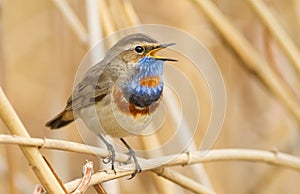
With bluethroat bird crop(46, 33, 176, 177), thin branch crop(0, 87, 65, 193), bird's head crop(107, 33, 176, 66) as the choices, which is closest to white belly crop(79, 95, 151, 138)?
bluethroat bird crop(46, 33, 176, 177)

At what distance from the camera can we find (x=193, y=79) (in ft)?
7.74

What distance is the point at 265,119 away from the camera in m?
2.42

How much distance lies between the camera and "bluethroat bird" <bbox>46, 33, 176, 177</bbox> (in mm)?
1454

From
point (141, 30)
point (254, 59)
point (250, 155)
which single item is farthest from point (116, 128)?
point (254, 59)

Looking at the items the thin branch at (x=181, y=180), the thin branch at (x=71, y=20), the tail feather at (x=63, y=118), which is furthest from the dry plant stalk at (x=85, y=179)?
the thin branch at (x=71, y=20)

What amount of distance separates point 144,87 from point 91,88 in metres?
0.17

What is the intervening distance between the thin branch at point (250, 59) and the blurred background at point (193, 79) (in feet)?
0.16

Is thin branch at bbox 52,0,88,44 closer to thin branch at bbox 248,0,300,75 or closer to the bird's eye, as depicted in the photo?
the bird's eye

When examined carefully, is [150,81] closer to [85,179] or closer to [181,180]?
[181,180]

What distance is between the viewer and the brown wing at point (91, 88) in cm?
155

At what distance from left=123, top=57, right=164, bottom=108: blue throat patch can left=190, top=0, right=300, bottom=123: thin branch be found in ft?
1.26

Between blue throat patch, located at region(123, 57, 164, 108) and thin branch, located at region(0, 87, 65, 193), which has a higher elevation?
blue throat patch, located at region(123, 57, 164, 108)

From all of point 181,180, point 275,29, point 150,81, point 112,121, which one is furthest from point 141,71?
point 275,29

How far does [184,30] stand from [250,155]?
3.26 feet
